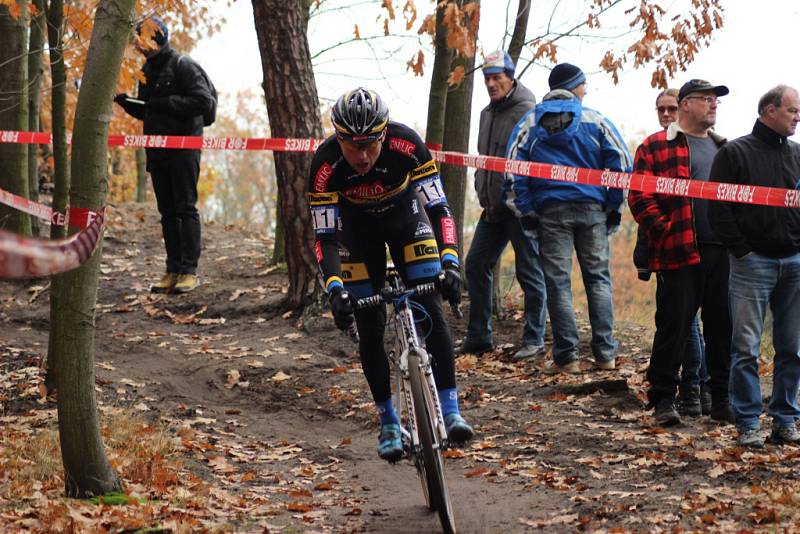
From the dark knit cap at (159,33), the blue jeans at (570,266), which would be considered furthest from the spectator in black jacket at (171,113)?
the blue jeans at (570,266)

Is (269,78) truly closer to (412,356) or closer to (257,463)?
(257,463)

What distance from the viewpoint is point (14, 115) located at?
41.1ft

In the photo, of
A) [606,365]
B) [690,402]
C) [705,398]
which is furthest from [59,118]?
[705,398]

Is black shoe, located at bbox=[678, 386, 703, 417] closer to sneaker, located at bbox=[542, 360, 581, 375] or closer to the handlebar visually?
sneaker, located at bbox=[542, 360, 581, 375]

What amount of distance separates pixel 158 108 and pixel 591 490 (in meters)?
7.52

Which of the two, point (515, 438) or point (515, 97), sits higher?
point (515, 97)

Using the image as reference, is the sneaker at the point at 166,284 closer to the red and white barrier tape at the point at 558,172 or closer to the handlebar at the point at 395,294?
the red and white barrier tape at the point at 558,172

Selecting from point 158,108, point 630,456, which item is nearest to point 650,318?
point 158,108

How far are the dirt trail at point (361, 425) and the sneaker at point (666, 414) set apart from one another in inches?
4.0

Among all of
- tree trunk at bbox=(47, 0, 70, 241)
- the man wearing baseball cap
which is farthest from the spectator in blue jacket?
tree trunk at bbox=(47, 0, 70, 241)

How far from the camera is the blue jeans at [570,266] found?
8.79 m

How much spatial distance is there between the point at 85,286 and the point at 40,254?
174 centimetres

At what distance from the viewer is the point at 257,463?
23.9 ft

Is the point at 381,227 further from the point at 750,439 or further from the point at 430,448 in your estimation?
the point at 750,439
